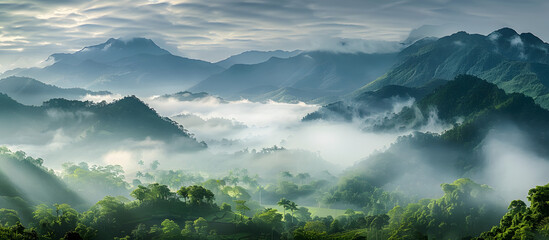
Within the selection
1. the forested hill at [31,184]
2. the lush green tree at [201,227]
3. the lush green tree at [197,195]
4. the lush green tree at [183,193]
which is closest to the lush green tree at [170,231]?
the lush green tree at [201,227]

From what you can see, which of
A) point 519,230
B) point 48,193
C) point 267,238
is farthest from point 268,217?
point 48,193

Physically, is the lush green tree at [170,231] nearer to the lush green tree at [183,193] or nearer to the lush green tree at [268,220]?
the lush green tree at [268,220]

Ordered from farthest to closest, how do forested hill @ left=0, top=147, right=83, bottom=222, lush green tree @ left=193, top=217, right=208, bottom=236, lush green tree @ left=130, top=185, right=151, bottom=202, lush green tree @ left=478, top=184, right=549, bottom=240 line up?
forested hill @ left=0, top=147, right=83, bottom=222 → lush green tree @ left=130, top=185, right=151, bottom=202 → lush green tree @ left=193, top=217, right=208, bottom=236 → lush green tree @ left=478, top=184, right=549, bottom=240

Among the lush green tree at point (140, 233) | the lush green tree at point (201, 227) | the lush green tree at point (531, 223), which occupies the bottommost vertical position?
the lush green tree at point (140, 233)

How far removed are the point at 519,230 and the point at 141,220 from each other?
9029 cm

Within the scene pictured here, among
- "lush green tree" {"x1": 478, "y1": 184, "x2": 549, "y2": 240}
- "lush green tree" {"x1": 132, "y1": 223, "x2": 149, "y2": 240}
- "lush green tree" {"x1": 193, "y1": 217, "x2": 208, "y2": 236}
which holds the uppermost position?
"lush green tree" {"x1": 478, "y1": 184, "x2": 549, "y2": 240}

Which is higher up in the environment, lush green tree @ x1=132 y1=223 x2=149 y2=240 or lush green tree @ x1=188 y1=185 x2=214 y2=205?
lush green tree @ x1=188 y1=185 x2=214 y2=205

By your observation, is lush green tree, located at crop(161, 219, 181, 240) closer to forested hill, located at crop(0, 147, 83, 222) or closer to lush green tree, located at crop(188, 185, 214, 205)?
lush green tree, located at crop(188, 185, 214, 205)

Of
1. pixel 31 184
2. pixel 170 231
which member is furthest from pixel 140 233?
pixel 31 184

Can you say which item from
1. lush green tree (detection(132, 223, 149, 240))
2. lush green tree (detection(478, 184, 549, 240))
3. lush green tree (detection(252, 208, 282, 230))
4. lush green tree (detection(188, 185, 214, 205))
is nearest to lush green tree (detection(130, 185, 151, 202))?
lush green tree (detection(188, 185, 214, 205))

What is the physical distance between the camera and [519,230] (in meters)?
97.9

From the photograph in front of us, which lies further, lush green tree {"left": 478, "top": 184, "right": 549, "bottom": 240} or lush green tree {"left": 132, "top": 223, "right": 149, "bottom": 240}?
lush green tree {"left": 132, "top": 223, "right": 149, "bottom": 240}

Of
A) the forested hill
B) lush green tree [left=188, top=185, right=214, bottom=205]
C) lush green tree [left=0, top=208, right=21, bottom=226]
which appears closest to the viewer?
lush green tree [left=0, top=208, right=21, bottom=226]

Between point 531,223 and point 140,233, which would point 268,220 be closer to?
point 140,233
